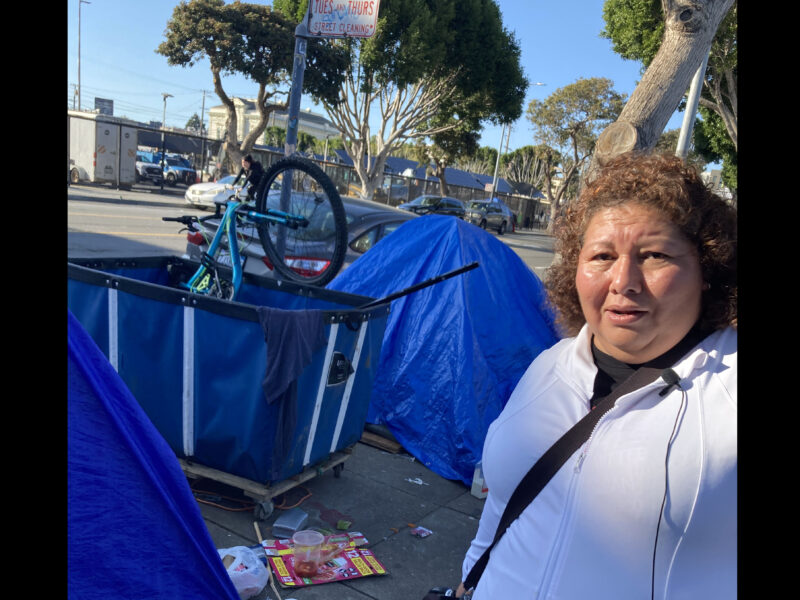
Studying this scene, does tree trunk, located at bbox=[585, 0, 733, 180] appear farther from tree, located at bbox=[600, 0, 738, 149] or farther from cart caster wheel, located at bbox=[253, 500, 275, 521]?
tree, located at bbox=[600, 0, 738, 149]

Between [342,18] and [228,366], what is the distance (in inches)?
108

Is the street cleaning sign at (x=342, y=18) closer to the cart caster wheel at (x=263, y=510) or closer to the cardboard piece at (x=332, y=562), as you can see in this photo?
the cart caster wheel at (x=263, y=510)

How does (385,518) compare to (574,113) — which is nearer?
(385,518)

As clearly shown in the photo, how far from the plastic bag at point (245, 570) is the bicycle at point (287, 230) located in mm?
1995

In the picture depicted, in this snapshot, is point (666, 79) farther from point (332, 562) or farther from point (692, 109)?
point (692, 109)

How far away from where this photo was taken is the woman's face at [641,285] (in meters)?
1.42

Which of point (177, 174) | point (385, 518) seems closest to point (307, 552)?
point (385, 518)

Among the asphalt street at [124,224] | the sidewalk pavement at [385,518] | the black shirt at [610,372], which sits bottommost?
the sidewalk pavement at [385,518]

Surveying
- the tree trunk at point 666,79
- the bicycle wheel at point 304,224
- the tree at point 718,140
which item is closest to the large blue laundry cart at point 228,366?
the bicycle wheel at point 304,224

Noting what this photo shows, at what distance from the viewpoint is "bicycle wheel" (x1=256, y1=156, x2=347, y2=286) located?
4801mm

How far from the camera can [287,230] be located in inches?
212

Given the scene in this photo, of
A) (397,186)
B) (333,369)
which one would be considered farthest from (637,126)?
(397,186)

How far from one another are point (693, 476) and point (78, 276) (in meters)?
3.40
